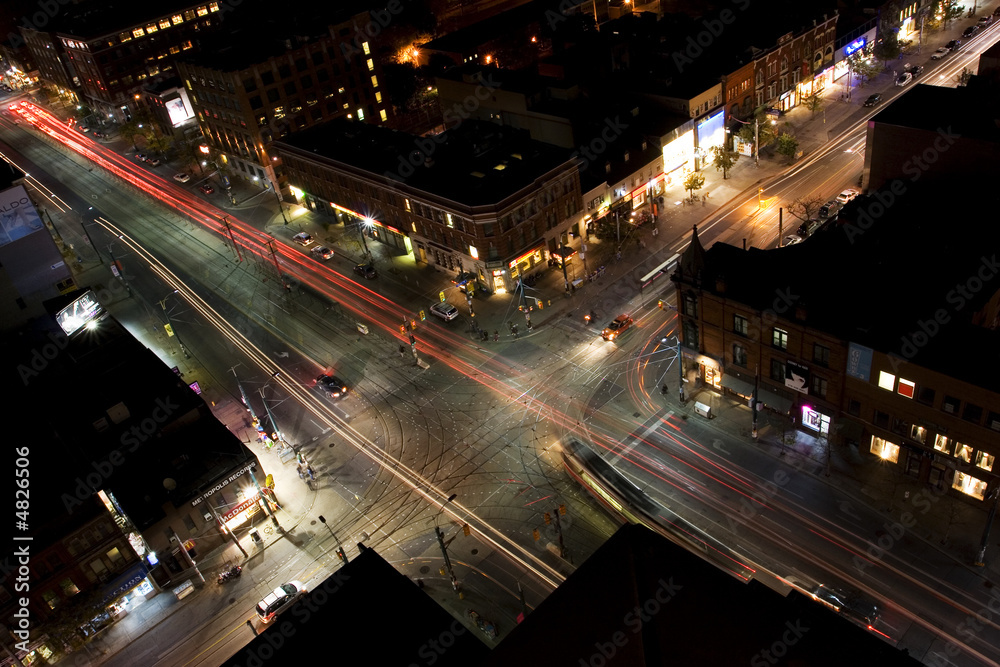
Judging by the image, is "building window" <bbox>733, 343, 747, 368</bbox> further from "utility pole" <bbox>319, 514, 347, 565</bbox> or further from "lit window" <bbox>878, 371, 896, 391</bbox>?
"utility pole" <bbox>319, 514, 347, 565</bbox>

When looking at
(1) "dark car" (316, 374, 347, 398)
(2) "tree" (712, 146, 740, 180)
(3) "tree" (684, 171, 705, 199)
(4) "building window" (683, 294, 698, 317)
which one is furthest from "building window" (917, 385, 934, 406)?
(2) "tree" (712, 146, 740, 180)

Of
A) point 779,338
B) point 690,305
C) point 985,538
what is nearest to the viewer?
point 985,538

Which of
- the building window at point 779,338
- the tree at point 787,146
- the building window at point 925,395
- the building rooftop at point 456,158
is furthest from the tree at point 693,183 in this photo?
the building window at point 925,395

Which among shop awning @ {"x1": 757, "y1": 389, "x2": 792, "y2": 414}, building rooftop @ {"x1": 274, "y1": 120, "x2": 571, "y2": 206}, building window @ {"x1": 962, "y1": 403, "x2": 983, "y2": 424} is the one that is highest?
building rooftop @ {"x1": 274, "y1": 120, "x2": 571, "y2": 206}

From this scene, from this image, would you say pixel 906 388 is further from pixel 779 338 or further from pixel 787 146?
pixel 787 146

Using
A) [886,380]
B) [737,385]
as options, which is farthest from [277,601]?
[886,380]

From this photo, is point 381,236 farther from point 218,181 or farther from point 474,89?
point 218,181
